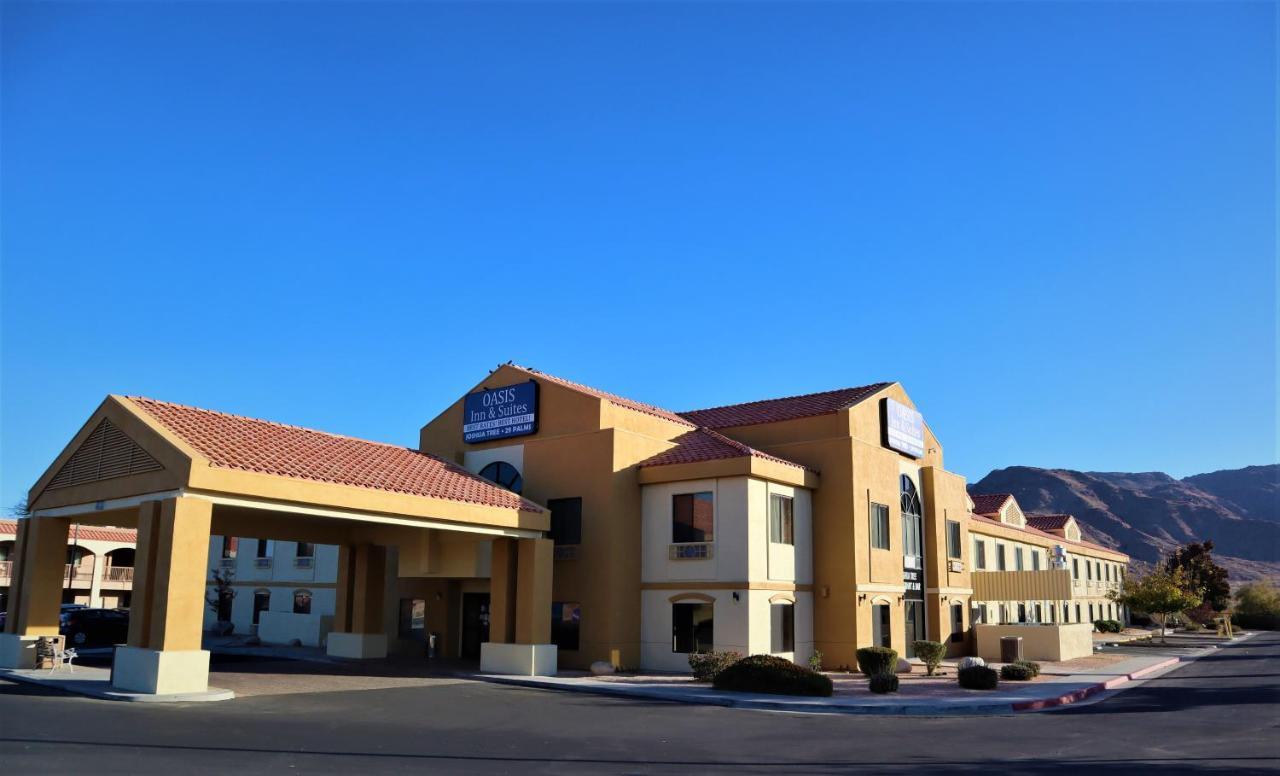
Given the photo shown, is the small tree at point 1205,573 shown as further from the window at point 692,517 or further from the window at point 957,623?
the window at point 692,517

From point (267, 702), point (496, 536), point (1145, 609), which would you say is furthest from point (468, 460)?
point (1145, 609)

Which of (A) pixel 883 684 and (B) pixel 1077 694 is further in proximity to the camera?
(B) pixel 1077 694

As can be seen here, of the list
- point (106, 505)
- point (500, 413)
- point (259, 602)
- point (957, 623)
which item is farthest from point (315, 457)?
point (957, 623)

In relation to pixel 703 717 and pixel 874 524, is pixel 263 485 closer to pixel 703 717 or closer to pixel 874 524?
pixel 703 717

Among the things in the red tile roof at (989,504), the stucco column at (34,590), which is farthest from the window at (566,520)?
the red tile roof at (989,504)

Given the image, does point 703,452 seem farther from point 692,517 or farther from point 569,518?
point 569,518

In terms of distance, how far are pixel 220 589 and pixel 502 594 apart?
2466cm

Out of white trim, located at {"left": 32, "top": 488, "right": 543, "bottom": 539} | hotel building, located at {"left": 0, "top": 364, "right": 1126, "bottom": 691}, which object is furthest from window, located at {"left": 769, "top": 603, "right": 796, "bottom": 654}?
white trim, located at {"left": 32, "top": 488, "right": 543, "bottom": 539}

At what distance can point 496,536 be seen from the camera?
993 inches

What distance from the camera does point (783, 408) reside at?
3281 cm

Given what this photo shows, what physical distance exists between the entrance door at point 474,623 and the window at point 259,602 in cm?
1597

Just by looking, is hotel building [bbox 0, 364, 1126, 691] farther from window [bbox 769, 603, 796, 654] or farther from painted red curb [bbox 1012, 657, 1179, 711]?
painted red curb [bbox 1012, 657, 1179, 711]

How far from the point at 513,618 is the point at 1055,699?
13215 millimetres

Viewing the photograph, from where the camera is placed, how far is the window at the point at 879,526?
30000mm
